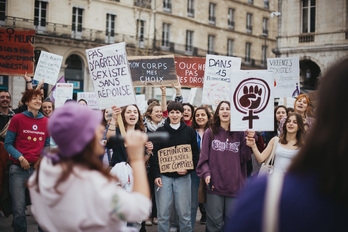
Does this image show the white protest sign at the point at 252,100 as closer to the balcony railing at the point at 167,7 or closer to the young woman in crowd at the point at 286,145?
the young woman in crowd at the point at 286,145

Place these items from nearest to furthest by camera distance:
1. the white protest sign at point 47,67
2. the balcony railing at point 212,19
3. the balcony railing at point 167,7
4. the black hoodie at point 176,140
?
the black hoodie at point 176,140 < the white protest sign at point 47,67 < the balcony railing at point 167,7 < the balcony railing at point 212,19

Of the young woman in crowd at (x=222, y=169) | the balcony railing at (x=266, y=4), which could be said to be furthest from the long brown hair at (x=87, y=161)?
the balcony railing at (x=266, y=4)

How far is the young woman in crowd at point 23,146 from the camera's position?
5.32m

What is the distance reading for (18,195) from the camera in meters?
5.35

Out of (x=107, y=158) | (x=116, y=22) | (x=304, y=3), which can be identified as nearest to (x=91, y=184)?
(x=107, y=158)

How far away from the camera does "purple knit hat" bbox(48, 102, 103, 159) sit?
2150mm

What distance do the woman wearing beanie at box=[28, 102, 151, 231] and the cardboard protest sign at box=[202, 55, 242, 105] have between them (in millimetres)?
6538

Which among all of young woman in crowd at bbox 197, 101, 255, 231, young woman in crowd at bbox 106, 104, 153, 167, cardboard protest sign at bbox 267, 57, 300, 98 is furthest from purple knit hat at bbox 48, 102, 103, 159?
cardboard protest sign at bbox 267, 57, 300, 98

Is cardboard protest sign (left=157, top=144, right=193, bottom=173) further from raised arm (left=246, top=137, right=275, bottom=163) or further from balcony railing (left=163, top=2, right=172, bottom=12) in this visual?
balcony railing (left=163, top=2, right=172, bottom=12)

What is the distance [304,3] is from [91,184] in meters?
24.6

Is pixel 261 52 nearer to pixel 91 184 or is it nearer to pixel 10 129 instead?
pixel 10 129

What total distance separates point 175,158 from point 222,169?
0.79 metres

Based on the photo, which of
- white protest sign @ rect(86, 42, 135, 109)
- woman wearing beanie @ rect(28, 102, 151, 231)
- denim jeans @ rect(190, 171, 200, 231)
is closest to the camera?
woman wearing beanie @ rect(28, 102, 151, 231)

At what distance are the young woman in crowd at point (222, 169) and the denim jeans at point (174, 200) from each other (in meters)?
0.41
